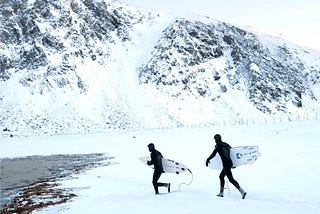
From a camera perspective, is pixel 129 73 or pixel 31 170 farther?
pixel 129 73

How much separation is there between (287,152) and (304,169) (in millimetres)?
5824

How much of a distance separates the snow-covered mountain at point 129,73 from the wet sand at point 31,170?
33.5 meters

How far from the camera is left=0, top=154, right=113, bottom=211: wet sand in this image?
19.1m

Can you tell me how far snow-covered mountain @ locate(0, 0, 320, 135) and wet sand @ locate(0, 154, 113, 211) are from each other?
33491 millimetres

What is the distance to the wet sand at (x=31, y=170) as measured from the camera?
19.1 metres

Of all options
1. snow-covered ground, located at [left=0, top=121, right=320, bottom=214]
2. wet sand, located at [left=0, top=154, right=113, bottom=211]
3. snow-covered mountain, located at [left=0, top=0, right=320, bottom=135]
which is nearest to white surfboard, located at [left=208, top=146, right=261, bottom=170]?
snow-covered ground, located at [left=0, top=121, right=320, bottom=214]

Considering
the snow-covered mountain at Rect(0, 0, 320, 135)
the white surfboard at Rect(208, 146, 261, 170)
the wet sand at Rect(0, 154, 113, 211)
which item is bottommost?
the wet sand at Rect(0, 154, 113, 211)

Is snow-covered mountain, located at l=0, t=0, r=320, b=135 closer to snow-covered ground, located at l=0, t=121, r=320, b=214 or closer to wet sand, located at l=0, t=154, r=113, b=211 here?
wet sand, located at l=0, t=154, r=113, b=211

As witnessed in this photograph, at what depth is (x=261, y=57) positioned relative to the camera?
327 feet

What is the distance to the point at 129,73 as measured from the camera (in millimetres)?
84938

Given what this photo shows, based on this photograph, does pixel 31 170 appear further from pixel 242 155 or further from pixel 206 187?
pixel 242 155

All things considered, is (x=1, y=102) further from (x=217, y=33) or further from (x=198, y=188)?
(x=198, y=188)

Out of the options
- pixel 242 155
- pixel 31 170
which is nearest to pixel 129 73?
pixel 31 170

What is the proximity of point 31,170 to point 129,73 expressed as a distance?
2381 inches
